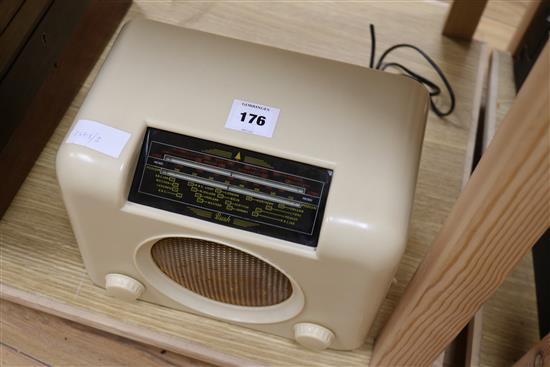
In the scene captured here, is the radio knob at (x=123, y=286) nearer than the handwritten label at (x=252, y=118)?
No

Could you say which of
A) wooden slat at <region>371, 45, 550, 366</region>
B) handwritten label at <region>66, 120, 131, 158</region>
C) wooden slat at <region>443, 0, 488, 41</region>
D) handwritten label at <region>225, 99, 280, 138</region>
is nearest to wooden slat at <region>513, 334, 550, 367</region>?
wooden slat at <region>371, 45, 550, 366</region>

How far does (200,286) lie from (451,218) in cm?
36

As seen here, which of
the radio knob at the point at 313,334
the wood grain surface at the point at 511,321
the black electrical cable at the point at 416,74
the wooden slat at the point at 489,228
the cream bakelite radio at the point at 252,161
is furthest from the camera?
the black electrical cable at the point at 416,74

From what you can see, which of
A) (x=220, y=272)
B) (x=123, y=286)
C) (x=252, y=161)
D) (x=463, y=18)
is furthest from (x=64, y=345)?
(x=463, y=18)

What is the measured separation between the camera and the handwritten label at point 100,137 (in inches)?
26.9

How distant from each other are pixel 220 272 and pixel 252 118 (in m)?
0.20

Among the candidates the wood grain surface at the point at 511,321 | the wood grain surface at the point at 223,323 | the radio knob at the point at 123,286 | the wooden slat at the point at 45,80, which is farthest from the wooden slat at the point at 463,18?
the radio knob at the point at 123,286

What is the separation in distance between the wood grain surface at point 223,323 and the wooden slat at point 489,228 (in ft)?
0.75

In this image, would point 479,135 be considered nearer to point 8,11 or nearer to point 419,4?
point 419,4

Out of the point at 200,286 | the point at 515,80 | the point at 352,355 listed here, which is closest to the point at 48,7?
the point at 200,286

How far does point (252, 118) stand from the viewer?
0.70 meters

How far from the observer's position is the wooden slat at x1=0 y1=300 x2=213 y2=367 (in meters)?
0.96

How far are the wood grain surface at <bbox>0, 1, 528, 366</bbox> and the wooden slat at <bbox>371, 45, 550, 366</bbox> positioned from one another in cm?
23

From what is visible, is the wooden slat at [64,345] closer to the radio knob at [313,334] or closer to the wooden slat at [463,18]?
the radio knob at [313,334]
